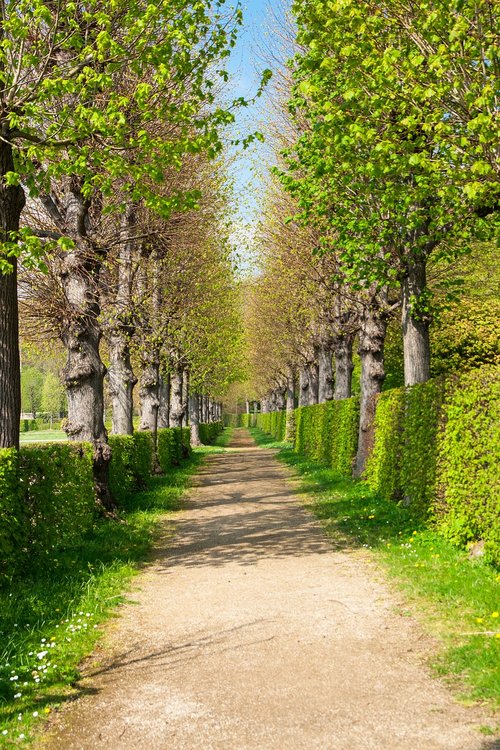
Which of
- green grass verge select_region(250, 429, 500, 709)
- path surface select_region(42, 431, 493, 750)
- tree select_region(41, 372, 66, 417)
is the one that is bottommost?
path surface select_region(42, 431, 493, 750)

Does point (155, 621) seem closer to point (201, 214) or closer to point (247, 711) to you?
point (247, 711)

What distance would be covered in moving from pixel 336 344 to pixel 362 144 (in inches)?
528

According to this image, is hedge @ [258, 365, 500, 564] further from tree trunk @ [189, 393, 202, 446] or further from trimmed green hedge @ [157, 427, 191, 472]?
tree trunk @ [189, 393, 202, 446]

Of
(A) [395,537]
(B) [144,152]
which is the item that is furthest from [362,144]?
(A) [395,537]

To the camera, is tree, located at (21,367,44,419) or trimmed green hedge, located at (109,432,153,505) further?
tree, located at (21,367,44,419)

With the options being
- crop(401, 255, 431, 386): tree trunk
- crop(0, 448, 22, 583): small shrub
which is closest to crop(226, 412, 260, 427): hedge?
crop(401, 255, 431, 386): tree trunk

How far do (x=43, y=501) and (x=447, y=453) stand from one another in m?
5.83

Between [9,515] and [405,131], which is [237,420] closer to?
[405,131]

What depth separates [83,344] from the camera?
1257 cm

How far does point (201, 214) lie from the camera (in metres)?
18.4

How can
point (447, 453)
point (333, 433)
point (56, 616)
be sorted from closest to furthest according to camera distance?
point (56, 616) → point (447, 453) → point (333, 433)

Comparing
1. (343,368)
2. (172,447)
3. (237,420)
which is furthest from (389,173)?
(237,420)

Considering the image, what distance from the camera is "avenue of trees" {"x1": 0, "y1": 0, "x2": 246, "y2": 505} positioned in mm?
8000

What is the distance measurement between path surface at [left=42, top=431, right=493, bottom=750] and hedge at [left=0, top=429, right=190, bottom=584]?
1540 millimetres
